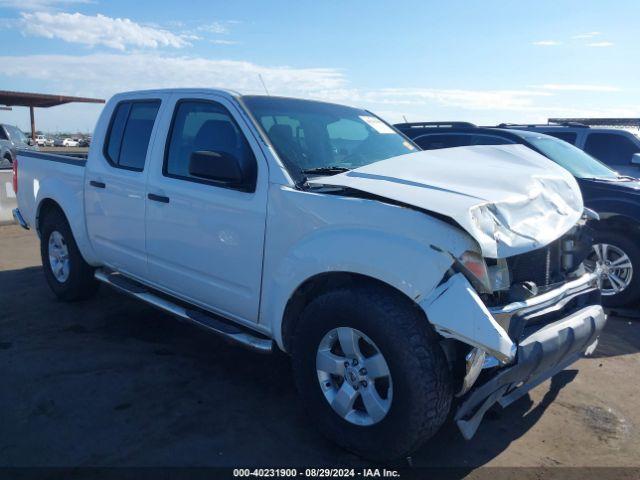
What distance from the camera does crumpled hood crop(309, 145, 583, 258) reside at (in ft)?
8.71

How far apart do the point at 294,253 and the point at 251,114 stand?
41.6 inches

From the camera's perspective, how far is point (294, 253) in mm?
3113

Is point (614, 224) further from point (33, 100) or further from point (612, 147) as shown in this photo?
point (33, 100)

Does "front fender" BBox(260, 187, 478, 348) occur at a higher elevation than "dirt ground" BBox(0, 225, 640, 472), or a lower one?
higher

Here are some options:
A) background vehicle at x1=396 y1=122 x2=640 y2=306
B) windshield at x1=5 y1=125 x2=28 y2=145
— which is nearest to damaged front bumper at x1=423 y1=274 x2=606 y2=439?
background vehicle at x1=396 y1=122 x2=640 y2=306

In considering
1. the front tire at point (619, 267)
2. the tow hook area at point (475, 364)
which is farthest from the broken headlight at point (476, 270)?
the front tire at point (619, 267)

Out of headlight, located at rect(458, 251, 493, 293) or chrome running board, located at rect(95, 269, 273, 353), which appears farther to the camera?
chrome running board, located at rect(95, 269, 273, 353)

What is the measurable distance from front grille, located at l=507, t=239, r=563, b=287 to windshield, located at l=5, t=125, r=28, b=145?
21674 mm

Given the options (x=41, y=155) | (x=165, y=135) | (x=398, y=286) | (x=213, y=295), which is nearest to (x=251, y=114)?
(x=165, y=135)

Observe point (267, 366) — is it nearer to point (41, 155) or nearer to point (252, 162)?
point (252, 162)

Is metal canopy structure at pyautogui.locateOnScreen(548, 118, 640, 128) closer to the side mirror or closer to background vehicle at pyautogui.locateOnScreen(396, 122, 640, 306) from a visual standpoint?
background vehicle at pyautogui.locateOnScreen(396, 122, 640, 306)

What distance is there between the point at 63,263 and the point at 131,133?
5.58ft

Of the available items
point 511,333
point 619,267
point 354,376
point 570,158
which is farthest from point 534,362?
point 570,158

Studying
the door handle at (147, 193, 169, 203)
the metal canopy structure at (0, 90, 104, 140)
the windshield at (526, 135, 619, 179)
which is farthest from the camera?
the metal canopy structure at (0, 90, 104, 140)
